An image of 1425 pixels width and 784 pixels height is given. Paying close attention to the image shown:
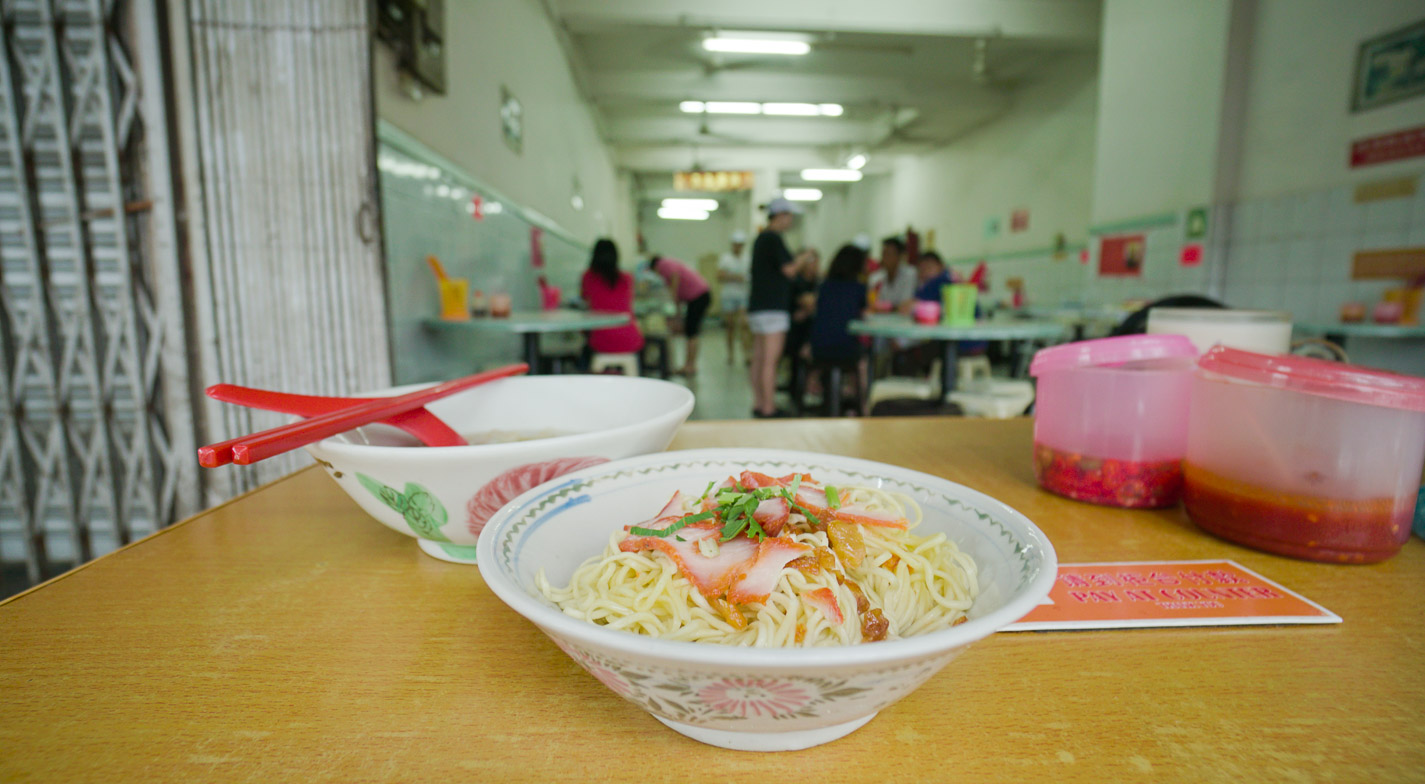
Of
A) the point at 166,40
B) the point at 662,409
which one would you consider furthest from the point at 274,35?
the point at 662,409

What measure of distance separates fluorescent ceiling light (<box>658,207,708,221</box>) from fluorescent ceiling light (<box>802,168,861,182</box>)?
6.15 m

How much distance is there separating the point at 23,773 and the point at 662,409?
601 mm

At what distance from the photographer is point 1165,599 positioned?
556 mm

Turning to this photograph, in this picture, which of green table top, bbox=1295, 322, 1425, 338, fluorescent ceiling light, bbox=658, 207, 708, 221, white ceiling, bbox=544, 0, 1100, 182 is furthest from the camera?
fluorescent ceiling light, bbox=658, 207, 708, 221

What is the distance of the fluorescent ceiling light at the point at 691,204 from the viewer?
1803 centimetres

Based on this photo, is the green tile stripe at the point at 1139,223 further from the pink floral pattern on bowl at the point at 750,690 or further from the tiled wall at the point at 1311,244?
the pink floral pattern on bowl at the point at 750,690

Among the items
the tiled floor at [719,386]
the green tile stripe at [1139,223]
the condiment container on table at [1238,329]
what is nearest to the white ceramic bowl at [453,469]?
the condiment container on table at [1238,329]

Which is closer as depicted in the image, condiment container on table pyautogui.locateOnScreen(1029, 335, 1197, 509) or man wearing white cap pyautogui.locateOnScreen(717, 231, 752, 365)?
condiment container on table pyautogui.locateOnScreen(1029, 335, 1197, 509)

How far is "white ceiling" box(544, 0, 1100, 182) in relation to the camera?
6.15 m

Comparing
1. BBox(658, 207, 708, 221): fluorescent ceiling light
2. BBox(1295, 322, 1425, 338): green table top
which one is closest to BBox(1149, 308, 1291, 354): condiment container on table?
BBox(1295, 322, 1425, 338): green table top

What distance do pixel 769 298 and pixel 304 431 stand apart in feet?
14.1

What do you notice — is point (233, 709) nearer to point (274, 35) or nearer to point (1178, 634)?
point (1178, 634)

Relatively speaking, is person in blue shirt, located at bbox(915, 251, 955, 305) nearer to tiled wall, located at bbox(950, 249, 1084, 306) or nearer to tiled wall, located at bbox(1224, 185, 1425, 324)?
tiled wall, located at bbox(950, 249, 1084, 306)

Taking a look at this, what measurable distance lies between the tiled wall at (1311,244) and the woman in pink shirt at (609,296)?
14.3ft
